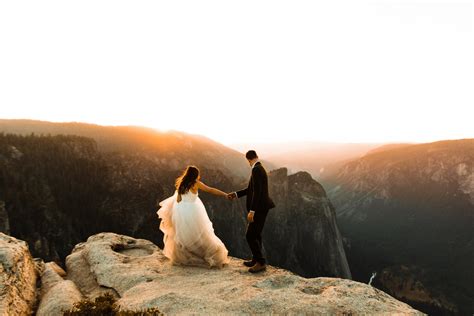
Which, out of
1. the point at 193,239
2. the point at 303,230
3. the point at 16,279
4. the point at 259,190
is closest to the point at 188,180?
the point at 193,239

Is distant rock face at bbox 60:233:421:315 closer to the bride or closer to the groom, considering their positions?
the bride

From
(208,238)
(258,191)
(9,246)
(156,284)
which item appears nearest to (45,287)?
(9,246)

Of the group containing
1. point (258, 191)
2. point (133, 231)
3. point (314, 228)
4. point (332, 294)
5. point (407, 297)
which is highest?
point (258, 191)

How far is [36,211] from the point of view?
293 feet

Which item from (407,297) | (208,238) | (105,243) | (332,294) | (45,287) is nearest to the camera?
(332,294)

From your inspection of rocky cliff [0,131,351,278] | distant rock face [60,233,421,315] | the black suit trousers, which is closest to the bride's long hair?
the black suit trousers

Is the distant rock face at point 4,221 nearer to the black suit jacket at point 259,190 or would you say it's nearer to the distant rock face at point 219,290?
the distant rock face at point 219,290

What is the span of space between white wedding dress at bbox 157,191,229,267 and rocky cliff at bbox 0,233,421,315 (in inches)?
15.1

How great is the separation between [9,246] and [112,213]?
9289cm

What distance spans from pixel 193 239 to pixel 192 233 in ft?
Result: 0.70

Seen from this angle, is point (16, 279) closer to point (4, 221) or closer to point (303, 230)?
point (4, 221)

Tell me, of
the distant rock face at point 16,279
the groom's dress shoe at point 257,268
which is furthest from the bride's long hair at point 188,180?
the distant rock face at point 16,279

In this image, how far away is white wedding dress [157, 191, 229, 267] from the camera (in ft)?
43.9

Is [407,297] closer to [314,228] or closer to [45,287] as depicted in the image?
[314,228]
